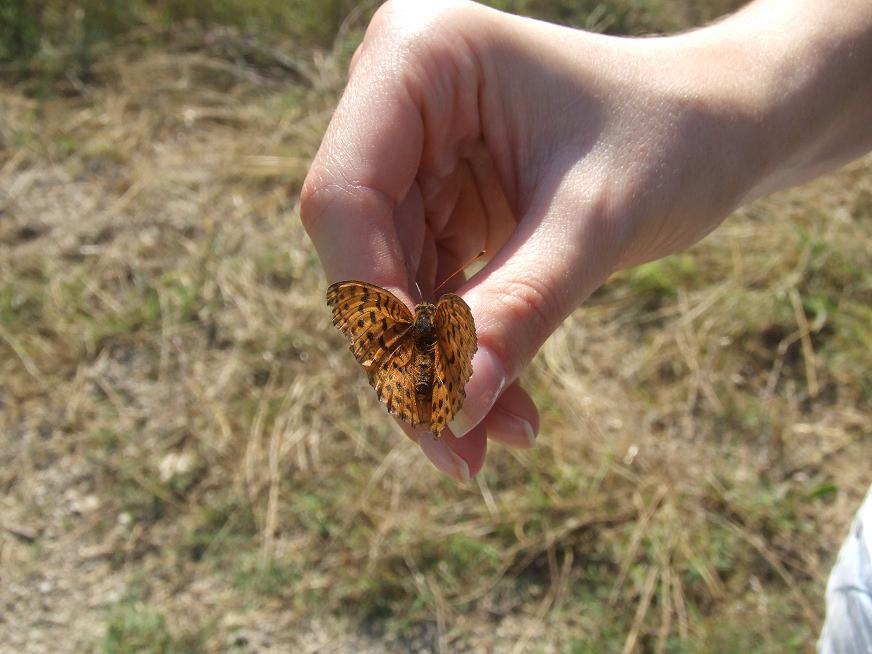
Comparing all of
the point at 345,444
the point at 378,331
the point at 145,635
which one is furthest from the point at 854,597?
the point at 145,635

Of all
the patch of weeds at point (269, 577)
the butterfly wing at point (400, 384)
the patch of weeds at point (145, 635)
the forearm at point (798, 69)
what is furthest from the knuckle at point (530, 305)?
the patch of weeds at point (145, 635)

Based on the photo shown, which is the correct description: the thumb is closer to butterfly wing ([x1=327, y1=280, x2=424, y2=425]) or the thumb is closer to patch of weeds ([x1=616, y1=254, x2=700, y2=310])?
butterfly wing ([x1=327, y1=280, x2=424, y2=425])

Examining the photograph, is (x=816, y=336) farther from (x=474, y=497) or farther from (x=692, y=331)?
(x=474, y=497)

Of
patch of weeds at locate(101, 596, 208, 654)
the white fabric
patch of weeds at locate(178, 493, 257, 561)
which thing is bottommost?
patch of weeds at locate(101, 596, 208, 654)

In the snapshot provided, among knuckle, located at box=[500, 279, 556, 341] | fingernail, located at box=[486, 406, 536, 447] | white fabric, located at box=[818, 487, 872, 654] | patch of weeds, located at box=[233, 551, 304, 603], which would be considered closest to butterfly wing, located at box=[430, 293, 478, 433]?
knuckle, located at box=[500, 279, 556, 341]

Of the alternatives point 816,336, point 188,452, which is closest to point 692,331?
point 816,336

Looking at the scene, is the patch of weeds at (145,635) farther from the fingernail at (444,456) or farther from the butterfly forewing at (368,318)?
the butterfly forewing at (368,318)
